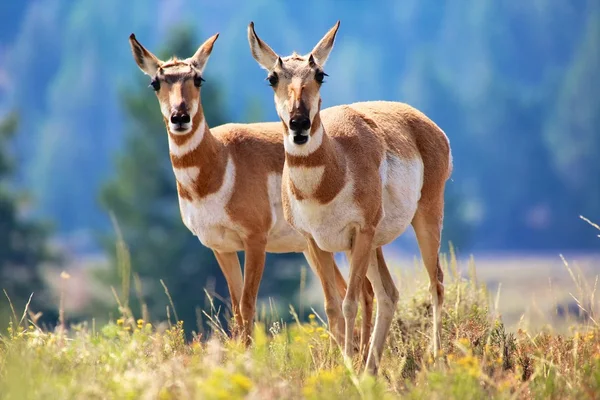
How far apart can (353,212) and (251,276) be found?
6.60 ft

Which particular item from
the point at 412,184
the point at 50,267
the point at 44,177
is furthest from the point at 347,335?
the point at 44,177

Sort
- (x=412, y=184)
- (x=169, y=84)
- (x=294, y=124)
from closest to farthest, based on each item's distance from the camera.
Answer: (x=294, y=124) < (x=412, y=184) < (x=169, y=84)

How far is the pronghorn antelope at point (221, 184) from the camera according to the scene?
9281 millimetres

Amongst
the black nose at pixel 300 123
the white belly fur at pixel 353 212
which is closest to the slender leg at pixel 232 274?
the white belly fur at pixel 353 212

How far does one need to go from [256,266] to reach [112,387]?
3581 millimetres

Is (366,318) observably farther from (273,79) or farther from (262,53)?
(262,53)

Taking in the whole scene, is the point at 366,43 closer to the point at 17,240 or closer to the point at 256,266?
the point at 17,240

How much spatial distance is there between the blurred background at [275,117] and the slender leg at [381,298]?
2496 cm

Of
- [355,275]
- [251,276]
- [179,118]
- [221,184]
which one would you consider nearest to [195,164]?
[221,184]

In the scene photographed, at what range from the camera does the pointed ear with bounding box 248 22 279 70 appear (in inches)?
313

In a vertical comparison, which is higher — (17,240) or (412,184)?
(412,184)

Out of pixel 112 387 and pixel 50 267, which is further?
pixel 50 267

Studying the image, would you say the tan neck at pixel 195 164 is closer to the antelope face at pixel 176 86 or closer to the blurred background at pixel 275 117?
the antelope face at pixel 176 86

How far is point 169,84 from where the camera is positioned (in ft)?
30.3
